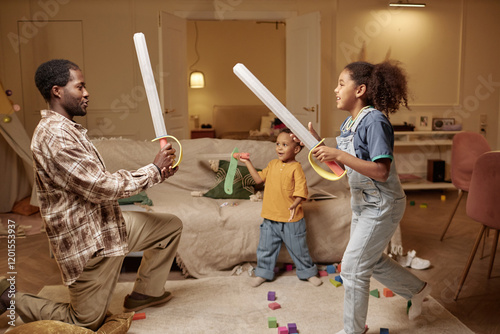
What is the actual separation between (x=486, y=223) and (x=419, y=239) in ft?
4.58

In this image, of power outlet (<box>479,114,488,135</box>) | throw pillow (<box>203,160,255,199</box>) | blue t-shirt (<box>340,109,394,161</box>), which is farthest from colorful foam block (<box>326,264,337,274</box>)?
power outlet (<box>479,114,488,135</box>)

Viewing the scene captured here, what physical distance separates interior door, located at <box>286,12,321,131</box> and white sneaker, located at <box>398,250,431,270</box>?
2.58m

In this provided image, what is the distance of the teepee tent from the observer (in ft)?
16.0

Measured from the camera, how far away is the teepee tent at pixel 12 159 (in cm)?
488

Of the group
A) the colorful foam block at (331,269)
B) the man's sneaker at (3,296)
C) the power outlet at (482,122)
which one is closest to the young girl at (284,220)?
the colorful foam block at (331,269)

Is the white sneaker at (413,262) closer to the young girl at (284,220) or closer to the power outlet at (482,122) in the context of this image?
the young girl at (284,220)

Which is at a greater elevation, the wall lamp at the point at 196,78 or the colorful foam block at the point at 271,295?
the wall lamp at the point at 196,78

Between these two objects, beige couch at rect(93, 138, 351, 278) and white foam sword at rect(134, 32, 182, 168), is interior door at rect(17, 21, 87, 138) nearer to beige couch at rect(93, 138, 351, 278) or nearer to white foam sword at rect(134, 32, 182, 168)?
beige couch at rect(93, 138, 351, 278)

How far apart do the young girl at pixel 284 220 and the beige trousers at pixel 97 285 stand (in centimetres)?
70

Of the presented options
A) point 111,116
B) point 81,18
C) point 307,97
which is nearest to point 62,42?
point 81,18

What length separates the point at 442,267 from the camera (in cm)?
337

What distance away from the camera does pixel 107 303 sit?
92.0 inches

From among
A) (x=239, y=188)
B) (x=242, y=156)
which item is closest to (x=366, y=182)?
(x=242, y=156)

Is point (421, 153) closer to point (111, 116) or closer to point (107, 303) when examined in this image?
point (111, 116)
